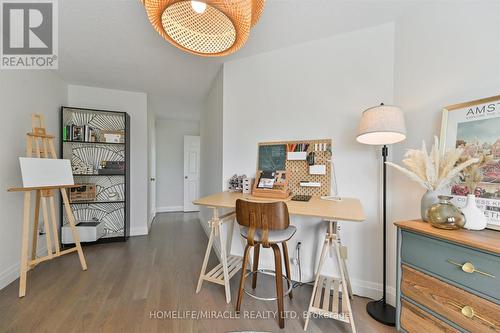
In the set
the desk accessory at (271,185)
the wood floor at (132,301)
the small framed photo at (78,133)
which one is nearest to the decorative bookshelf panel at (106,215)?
the wood floor at (132,301)

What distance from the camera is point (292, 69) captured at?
81.8 inches

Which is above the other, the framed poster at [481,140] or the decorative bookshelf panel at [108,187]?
the framed poster at [481,140]

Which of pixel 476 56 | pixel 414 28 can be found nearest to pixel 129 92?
pixel 414 28

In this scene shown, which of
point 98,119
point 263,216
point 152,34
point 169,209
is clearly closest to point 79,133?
point 98,119

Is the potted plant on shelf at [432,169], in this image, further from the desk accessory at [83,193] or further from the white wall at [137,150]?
the desk accessory at [83,193]

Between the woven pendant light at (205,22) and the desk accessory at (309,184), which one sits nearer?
the woven pendant light at (205,22)

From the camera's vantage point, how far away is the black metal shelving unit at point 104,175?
9.83 feet

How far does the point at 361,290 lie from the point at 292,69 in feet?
7.41

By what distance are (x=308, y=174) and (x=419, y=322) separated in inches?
48.5

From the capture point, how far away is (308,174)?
1960mm

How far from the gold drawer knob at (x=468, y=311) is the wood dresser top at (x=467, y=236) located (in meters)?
0.30

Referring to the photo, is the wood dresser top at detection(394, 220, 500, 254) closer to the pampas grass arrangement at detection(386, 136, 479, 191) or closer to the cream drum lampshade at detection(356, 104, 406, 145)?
the pampas grass arrangement at detection(386, 136, 479, 191)

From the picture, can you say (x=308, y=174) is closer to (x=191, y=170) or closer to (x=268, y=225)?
(x=268, y=225)

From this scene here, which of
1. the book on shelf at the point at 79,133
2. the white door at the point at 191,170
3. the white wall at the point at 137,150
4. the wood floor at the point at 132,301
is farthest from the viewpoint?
the white door at the point at 191,170
